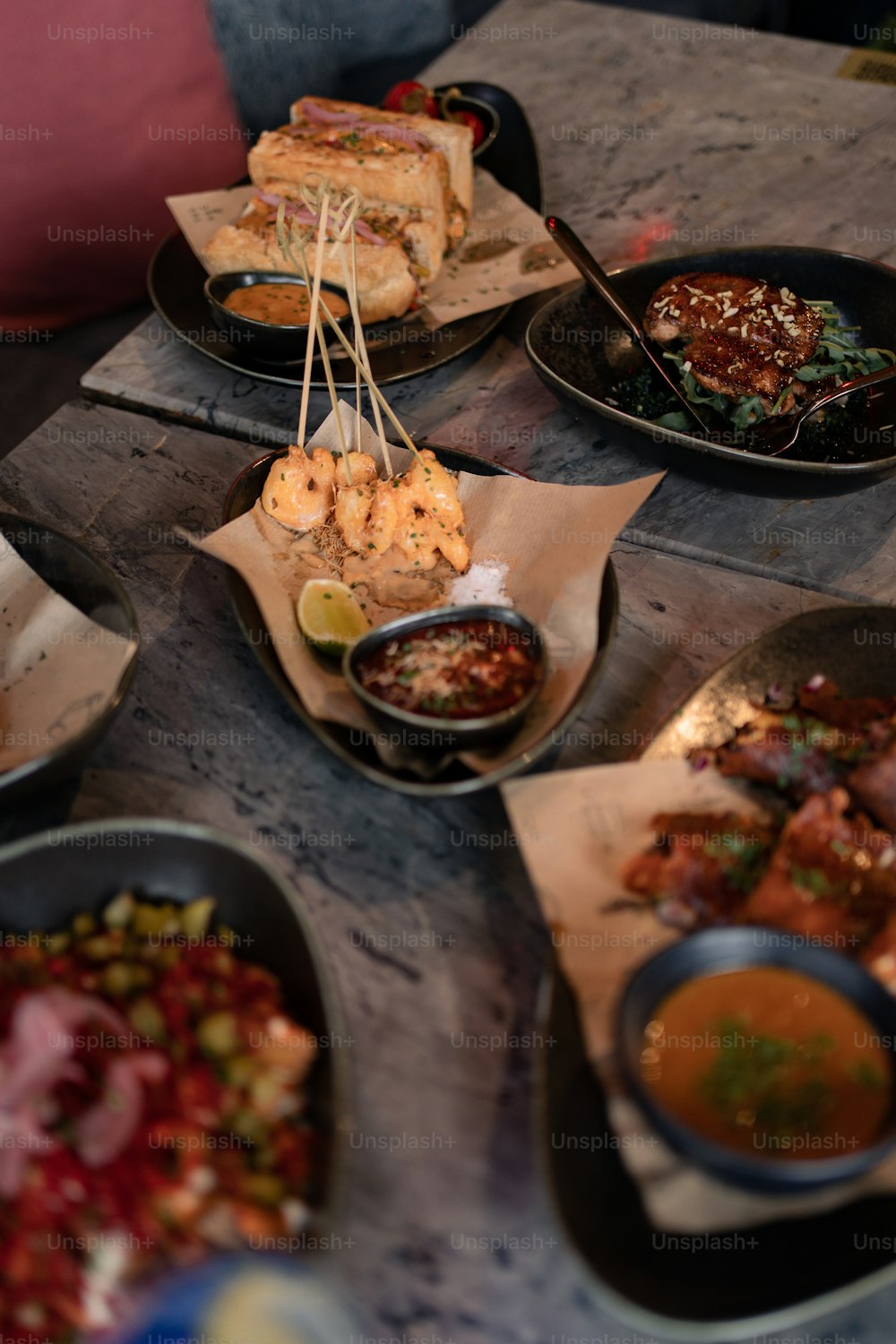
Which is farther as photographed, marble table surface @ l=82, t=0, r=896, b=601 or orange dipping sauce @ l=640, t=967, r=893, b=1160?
marble table surface @ l=82, t=0, r=896, b=601

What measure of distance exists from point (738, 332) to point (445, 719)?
1488 mm

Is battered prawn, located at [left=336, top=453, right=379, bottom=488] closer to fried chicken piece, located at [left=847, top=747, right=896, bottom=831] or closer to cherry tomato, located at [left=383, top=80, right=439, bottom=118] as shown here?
fried chicken piece, located at [left=847, top=747, right=896, bottom=831]

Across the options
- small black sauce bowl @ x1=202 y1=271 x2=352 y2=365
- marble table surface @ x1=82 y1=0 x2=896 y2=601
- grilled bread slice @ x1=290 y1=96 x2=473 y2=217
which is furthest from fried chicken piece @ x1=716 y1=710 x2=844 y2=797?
grilled bread slice @ x1=290 y1=96 x2=473 y2=217

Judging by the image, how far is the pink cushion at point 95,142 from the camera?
3.90 metres

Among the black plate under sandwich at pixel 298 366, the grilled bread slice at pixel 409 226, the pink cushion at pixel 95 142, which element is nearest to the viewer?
the black plate under sandwich at pixel 298 366

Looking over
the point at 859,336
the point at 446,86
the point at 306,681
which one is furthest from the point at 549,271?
the point at 306,681

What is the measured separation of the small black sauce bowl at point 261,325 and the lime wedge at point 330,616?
36.4 inches

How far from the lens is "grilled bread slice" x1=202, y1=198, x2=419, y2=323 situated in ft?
9.63

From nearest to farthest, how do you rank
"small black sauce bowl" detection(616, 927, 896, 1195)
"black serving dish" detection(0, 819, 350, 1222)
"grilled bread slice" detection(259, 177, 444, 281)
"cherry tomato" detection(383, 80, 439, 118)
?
"small black sauce bowl" detection(616, 927, 896, 1195) → "black serving dish" detection(0, 819, 350, 1222) → "grilled bread slice" detection(259, 177, 444, 281) → "cherry tomato" detection(383, 80, 439, 118)

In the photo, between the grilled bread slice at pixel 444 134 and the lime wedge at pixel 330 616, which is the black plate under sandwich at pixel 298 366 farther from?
the lime wedge at pixel 330 616

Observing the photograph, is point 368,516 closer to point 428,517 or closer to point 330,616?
point 428,517

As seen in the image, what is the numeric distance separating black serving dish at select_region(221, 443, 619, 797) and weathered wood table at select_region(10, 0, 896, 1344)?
0.35ft

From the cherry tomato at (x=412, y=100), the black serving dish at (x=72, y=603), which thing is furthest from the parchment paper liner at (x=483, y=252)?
the black serving dish at (x=72, y=603)

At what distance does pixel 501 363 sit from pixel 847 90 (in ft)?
7.55
